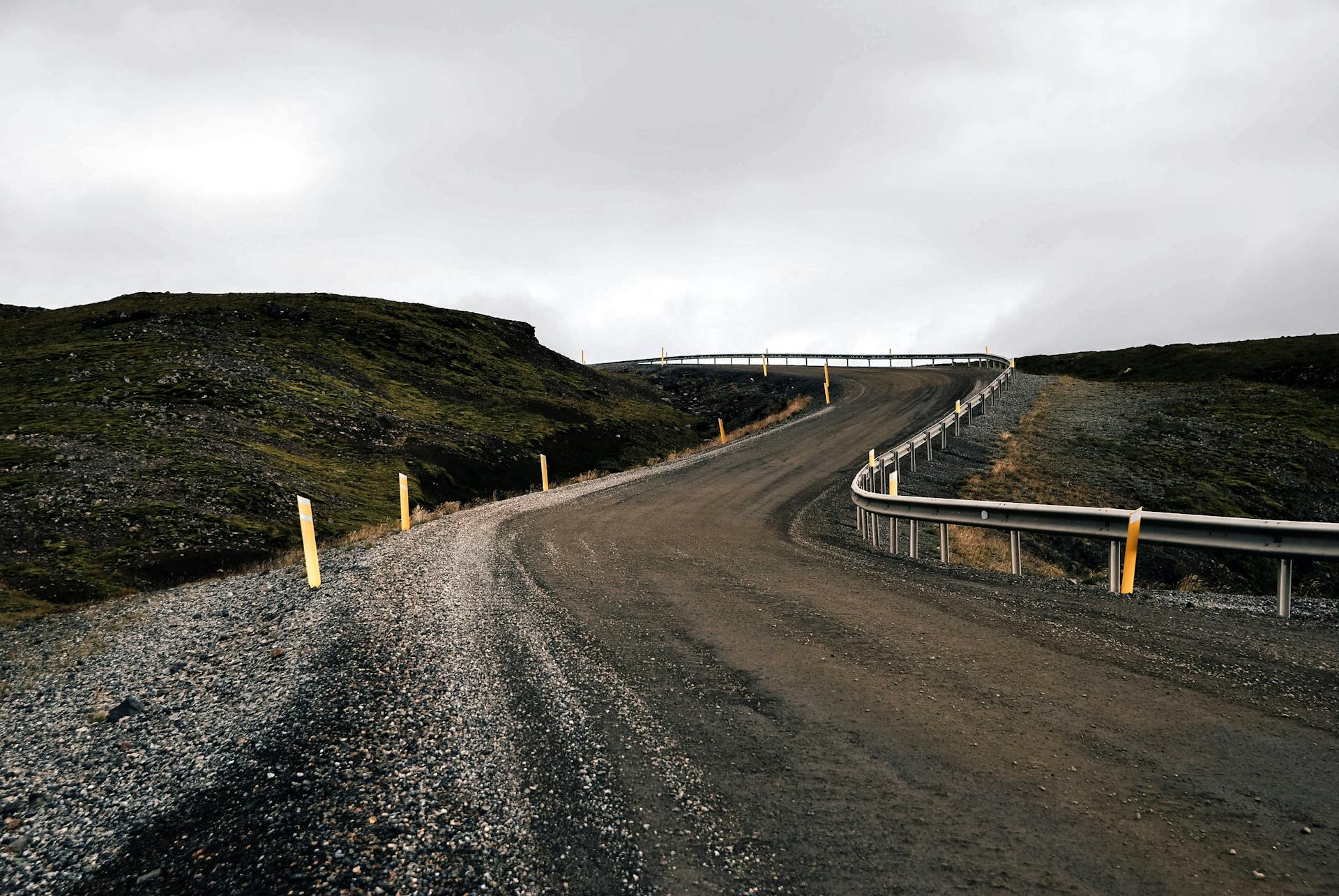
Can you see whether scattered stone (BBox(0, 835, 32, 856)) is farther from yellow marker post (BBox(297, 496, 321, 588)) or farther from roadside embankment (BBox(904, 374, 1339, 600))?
roadside embankment (BBox(904, 374, 1339, 600))

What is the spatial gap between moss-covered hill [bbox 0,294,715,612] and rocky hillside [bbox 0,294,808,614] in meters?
0.08

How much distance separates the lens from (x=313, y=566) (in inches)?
386

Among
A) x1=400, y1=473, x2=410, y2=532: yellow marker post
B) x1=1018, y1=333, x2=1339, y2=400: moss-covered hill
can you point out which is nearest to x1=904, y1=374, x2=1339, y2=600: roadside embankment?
x1=400, y1=473, x2=410, y2=532: yellow marker post

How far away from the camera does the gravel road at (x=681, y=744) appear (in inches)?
131

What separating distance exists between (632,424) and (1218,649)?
33.8m

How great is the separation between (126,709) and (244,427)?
2055 centimetres

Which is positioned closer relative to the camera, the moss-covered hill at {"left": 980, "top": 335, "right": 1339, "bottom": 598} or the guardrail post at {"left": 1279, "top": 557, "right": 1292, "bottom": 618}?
the guardrail post at {"left": 1279, "top": 557, "right": 1292, "bottom": 618}

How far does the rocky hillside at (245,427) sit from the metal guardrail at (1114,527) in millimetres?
13095

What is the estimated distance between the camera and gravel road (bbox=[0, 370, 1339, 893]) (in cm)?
333

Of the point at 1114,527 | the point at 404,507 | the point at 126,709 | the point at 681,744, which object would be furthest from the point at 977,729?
the point at 404,507

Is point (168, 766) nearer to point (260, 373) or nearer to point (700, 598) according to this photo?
point (700, 598)

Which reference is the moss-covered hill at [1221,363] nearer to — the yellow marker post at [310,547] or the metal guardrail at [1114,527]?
the metal guardrail at [1114,527]

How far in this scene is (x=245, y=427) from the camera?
23875 millimetres

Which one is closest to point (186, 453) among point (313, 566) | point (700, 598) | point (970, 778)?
point (313, 566)
